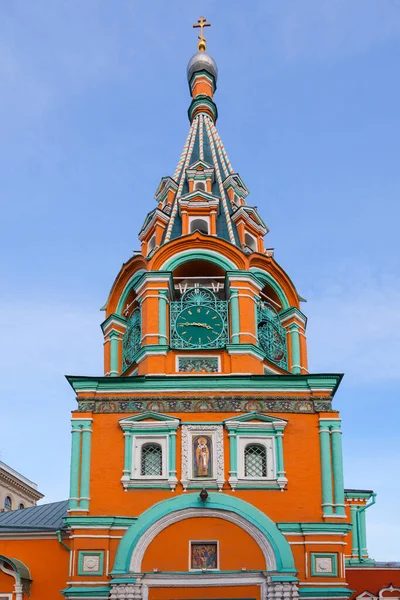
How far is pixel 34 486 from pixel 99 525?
22.5 metres

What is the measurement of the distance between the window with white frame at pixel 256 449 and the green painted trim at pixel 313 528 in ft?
3.12

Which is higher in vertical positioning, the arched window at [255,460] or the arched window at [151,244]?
the arched window at [151,244]

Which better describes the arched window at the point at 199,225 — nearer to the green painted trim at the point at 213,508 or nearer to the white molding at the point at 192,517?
the green painted trim at the point at 213,508

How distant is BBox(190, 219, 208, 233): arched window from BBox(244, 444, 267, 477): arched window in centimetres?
634

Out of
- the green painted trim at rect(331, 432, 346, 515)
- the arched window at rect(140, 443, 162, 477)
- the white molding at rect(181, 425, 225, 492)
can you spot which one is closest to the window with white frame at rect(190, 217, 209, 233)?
the white molding at rect(181, 425, 225, 492)

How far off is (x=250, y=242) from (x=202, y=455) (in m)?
6.92

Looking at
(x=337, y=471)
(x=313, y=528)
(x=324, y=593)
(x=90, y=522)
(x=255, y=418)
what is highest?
(x=255, y=418)

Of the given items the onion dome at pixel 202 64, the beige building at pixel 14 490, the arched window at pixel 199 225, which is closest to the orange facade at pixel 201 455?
the arched window at pixel 199 225

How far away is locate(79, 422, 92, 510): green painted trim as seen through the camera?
16969mm

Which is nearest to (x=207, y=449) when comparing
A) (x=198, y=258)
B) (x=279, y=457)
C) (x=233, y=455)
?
(x=233, y=455)

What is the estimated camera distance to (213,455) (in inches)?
688

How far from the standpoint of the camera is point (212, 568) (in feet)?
54.4

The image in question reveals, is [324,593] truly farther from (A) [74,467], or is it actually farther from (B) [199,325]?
(B) [199,325]

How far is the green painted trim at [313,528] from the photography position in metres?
16.7
